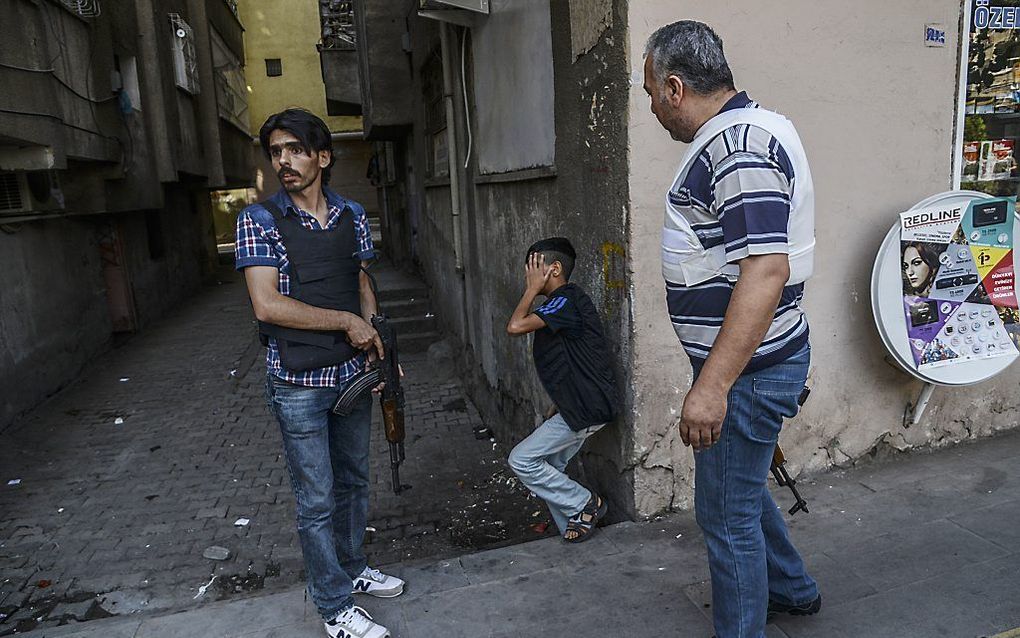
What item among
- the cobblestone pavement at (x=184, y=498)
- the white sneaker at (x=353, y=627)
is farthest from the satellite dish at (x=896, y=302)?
the white sneaker at (x=353, y=627)

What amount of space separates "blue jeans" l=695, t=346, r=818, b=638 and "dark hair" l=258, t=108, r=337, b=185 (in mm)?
1815

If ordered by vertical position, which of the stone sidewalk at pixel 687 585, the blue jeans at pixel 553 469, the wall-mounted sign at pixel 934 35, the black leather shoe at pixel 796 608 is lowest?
the stone sidewalk at pixel 687 585

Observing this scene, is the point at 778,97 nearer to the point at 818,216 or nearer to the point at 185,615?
the point at 818,216

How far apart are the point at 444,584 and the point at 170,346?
948cm

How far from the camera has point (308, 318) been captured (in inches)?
106

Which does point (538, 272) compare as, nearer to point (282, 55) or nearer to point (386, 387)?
point (386, 387)

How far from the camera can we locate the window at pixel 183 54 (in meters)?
13.2

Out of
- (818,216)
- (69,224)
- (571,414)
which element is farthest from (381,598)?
(69,224)

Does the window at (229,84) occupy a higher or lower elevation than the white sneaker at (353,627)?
higher

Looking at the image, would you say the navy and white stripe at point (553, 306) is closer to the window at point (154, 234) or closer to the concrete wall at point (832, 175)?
the concrete wall at point (832, 175)

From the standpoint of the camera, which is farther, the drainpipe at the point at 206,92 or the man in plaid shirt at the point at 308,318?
the drainpipe at the point at 206,92

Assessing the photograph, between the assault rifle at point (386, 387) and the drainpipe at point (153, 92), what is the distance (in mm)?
9870

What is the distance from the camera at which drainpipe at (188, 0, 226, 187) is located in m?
15.2

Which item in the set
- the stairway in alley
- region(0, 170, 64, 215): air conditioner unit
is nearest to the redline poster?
the stairway in alley
